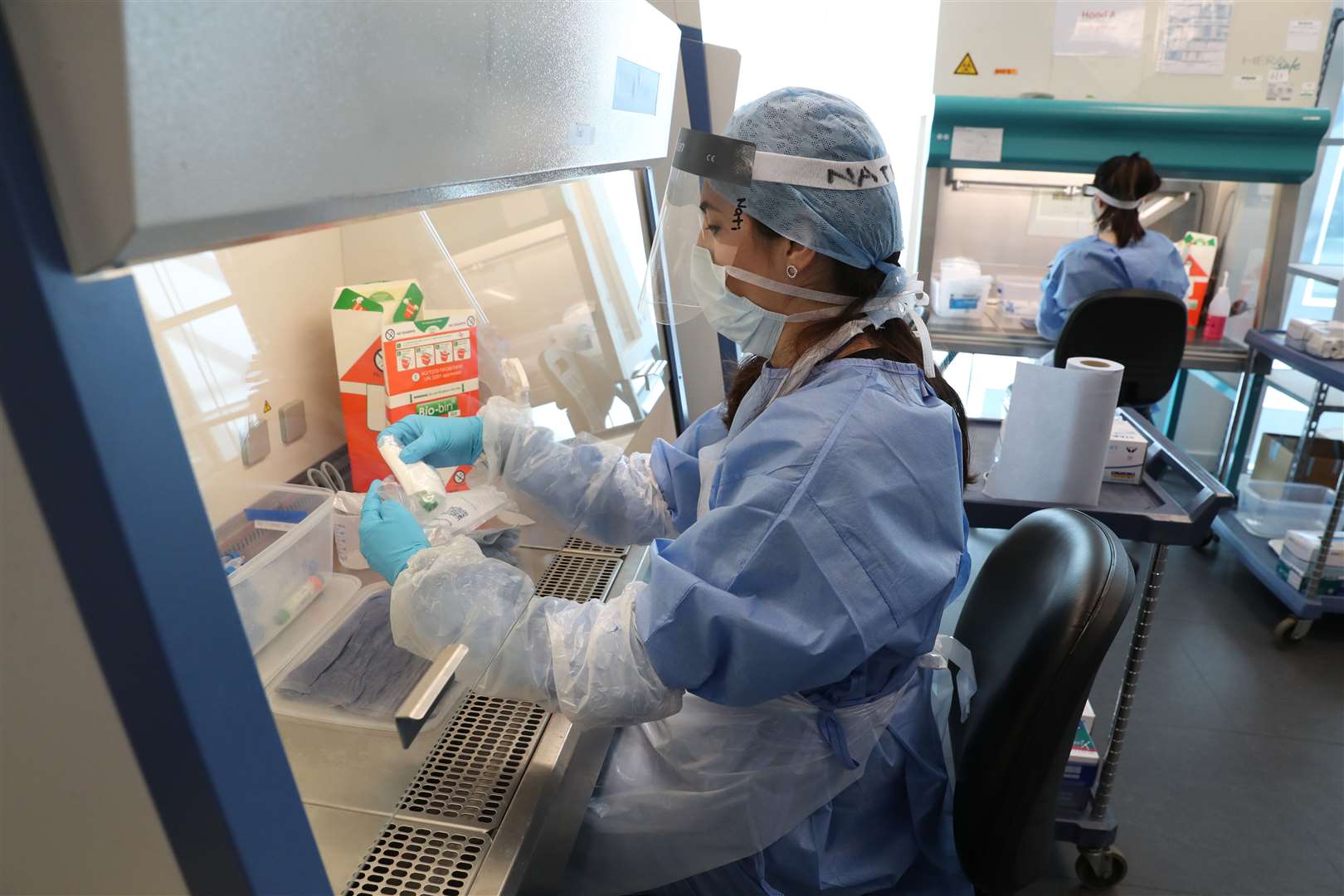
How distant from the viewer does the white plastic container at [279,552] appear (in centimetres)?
82

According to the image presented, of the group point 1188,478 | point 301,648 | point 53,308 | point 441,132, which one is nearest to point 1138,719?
point 1188,478

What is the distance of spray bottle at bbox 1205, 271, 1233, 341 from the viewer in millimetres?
3754

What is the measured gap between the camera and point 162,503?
479 millimetres

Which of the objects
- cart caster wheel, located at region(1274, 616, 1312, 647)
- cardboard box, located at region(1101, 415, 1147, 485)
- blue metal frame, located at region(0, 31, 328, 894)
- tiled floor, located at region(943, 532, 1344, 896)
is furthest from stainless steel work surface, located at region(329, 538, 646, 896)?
cart caster wheel, located at region(1274, 616, 1312, 647)

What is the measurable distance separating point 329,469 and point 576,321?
1.76ft

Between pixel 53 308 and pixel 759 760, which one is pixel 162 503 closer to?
pixel 53 308

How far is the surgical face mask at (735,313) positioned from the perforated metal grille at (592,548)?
1.37 feet

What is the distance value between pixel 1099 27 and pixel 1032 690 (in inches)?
138

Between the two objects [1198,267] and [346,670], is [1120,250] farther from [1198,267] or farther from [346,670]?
[346,670]

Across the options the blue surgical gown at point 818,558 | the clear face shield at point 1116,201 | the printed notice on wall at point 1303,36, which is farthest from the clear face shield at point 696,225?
the printed notice on wall at point 1303,36

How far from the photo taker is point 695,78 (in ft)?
5.96

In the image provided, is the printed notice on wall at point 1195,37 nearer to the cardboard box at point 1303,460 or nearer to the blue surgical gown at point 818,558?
the cardboard box at point 1303,460

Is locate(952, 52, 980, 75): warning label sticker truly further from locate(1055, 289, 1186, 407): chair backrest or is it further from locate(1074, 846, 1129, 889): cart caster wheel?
locate(1074, 846, 1129, 889): cart caster wheel

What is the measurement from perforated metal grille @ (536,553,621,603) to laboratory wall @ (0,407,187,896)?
0.74 m
